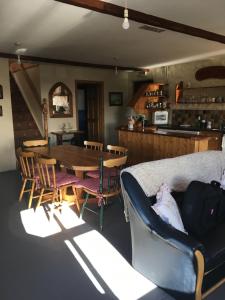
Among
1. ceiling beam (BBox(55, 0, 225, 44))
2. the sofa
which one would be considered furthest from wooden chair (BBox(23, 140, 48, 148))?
the sofa

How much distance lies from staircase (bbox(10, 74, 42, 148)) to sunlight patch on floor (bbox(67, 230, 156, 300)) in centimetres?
456

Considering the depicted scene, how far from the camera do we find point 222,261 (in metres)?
1.97

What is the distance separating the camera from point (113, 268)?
232cm

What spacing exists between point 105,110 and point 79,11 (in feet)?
15.1

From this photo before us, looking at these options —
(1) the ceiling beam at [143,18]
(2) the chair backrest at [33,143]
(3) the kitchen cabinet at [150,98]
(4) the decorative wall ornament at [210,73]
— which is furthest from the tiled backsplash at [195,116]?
(2) the chair backrest at [33,143]

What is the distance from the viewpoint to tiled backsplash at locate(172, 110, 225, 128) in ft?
20.0

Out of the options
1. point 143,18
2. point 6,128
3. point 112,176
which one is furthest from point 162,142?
point 6,128

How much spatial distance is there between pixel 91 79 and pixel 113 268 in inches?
224

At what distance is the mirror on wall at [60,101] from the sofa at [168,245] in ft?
15.2

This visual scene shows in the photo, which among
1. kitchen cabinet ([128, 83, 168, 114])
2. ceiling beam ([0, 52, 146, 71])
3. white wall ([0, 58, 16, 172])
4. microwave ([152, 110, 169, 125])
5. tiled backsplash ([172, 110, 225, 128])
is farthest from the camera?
kitchen cabinet ([128, 83, 168, 114])

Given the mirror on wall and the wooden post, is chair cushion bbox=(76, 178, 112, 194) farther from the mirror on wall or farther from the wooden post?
the mirror on wall

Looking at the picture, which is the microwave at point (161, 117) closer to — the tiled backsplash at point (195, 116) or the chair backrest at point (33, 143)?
the tiled backsplash at point (195, 116)

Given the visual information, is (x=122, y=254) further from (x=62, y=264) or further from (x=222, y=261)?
(x=222, y=261)

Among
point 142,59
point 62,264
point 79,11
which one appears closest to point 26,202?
point 62,264
